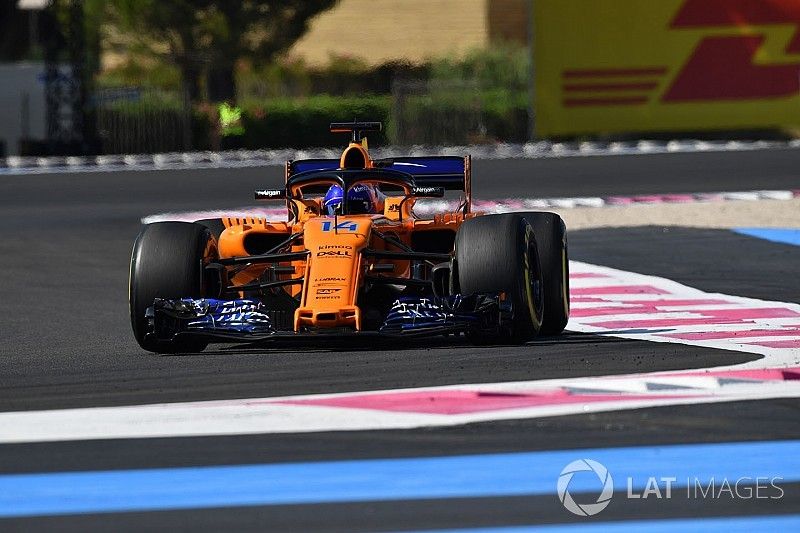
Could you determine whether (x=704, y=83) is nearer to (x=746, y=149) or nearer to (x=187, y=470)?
(x=746, y=149)

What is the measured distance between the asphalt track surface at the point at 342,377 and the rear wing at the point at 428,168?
5.04ft

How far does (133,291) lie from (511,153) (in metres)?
24.9

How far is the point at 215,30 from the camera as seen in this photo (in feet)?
140

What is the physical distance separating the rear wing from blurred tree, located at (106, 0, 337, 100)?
101 ft

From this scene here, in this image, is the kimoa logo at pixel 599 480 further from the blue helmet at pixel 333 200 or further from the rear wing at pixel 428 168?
the rear wing at pixel 428 168

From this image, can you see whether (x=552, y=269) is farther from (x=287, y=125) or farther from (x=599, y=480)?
(x=287, y=125)

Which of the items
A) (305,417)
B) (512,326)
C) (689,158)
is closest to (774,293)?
(512,326)

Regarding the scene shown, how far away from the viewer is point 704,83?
36406 mm

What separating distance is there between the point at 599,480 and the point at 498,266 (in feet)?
11.8

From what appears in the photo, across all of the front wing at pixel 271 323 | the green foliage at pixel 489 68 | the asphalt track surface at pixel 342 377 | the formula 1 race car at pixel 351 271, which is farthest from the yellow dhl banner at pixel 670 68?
the front wing at pixel 271 323

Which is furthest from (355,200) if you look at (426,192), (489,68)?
(489,68)

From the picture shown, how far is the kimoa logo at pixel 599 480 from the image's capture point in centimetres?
549

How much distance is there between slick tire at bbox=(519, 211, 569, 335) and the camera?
1017 centimetres

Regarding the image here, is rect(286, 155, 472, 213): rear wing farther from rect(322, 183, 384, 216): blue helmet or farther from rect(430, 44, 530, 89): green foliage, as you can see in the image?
rect(430, 44, 530, 89): green foliage
